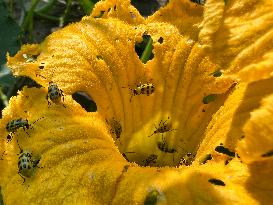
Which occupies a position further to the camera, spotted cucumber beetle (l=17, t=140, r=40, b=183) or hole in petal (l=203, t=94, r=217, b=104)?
hole in petal (l=203, t=94, r=217, b=104)

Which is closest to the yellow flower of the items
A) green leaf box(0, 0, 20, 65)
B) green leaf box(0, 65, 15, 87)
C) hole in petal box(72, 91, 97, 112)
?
green leaf box(0, 65, 15, 87)

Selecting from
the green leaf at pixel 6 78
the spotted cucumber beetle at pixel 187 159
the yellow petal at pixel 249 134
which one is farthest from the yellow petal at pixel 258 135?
the green leaf at pixel 6 78

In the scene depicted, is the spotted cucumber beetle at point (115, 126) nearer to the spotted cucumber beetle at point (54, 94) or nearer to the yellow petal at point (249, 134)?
the spotted cucumber beetle at point (54, 94)

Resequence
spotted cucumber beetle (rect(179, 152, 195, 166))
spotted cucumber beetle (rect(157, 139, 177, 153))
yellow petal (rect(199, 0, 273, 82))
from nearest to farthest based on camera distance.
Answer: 1. yellow petal (rect(199, 0, 273, 82))
2. spotted cucumber beetle (rect(179, 152, 195, 166))
3. spotted cucumber beetle (rect(157, 139, 177, 153))

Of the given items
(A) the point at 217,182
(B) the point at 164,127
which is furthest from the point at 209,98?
(A) the point at 217,182

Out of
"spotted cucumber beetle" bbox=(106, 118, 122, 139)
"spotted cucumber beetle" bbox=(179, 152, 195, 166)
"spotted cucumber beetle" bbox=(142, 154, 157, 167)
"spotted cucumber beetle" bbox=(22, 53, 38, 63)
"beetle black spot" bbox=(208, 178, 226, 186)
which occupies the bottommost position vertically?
"spotted cucumber beetle" bbox=(142, 154, 157, 167)

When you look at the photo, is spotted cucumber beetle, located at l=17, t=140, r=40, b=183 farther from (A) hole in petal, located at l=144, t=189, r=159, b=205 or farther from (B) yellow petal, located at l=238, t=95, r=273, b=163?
(B) yellow petal, located at l=238, t=95, r=273, b=163

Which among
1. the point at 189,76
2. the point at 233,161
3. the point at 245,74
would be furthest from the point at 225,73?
the point at 189,76
